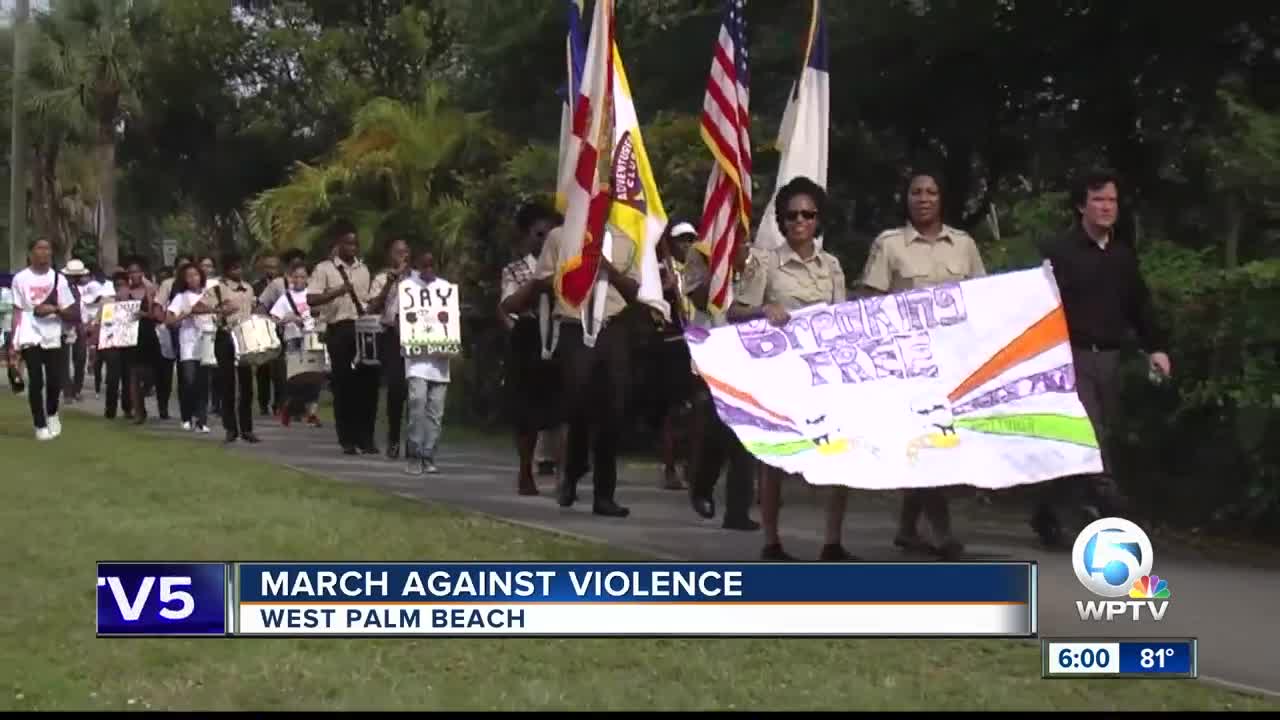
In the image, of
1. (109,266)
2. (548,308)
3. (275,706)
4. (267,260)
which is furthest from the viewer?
(109,266)

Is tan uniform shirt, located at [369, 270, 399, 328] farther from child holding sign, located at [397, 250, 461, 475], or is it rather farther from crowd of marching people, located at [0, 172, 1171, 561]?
child holding sign, located at [397, 250, 461, 475]

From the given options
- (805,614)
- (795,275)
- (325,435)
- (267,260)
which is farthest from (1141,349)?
(267,260)

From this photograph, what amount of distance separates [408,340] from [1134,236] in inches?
211

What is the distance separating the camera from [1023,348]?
9.67 metres

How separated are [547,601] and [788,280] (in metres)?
3.05

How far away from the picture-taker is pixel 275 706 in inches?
276

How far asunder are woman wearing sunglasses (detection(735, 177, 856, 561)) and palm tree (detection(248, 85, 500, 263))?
19407mm

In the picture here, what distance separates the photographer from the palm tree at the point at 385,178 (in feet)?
101

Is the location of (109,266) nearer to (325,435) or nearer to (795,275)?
(325,435)

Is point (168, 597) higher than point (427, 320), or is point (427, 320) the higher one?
point (427, 320)

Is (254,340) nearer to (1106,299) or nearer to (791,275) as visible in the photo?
(791,275)

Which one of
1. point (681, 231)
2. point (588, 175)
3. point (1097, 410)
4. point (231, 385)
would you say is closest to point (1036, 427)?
point (1097, 410)

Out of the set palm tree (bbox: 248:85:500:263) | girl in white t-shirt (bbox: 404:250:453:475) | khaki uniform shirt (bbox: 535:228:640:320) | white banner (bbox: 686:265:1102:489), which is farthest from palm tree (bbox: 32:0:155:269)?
→ white banner (bbox: 686:265:1102:489)

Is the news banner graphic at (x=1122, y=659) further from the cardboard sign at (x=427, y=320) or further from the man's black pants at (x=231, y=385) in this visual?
the man's black pants at (x=231, y=385)
